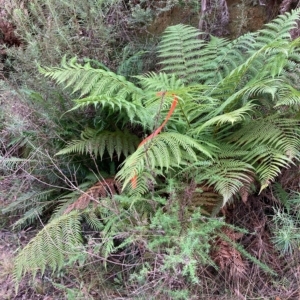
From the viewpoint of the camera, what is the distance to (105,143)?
2398 mm

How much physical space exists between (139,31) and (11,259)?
6.69ft

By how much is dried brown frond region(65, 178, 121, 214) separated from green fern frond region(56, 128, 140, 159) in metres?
0.18

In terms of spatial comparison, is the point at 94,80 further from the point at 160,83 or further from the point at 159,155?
the point at 159,155

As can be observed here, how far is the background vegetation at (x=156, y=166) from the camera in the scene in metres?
1.98

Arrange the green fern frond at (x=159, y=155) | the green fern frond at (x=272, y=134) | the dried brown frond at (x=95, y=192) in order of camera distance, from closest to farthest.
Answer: the green fern frond at (x=159, y=155) → the green fern frond at (x=272, y=134) → the dried brown frond at (x=95, y=192)

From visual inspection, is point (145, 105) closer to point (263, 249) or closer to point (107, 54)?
point (107, 54)

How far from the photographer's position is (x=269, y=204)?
2316 mm

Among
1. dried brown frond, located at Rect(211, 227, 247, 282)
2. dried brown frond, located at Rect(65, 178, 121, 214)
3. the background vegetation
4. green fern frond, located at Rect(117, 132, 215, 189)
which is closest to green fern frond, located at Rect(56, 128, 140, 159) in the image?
the background vegetation

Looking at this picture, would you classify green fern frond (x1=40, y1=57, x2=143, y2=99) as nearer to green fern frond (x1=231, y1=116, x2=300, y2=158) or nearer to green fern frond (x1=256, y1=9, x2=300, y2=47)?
green fern frond (x1=231, y1=116, x2=300, y2=158)

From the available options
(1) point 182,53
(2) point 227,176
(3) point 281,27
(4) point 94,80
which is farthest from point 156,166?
(3) point 281,27

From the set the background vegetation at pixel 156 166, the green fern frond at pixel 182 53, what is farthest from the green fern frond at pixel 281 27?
the green fern frond at pixel 182 53

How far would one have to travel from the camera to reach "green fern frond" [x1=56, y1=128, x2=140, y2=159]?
2.35 metres

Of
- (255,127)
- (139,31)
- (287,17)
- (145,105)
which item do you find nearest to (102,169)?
(145,105)

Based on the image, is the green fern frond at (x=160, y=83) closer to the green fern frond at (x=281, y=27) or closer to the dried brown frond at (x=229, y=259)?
the green fern frond at (x=281, y=27)
